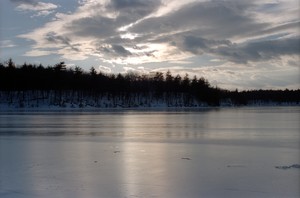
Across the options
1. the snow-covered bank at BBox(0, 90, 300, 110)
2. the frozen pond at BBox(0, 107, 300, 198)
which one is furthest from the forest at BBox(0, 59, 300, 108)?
the frozen pond at BBox(0, 107, 300, 198)

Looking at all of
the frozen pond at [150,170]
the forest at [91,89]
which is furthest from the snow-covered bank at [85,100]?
the frozen pond at [150,170]

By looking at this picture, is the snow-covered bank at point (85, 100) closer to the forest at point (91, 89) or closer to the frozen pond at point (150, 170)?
the forest at point (91, 89)

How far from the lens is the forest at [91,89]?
251 ft

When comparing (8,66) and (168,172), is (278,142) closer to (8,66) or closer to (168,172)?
(168,172)

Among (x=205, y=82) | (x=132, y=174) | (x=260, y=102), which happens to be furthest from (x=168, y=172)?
(x=260, y=102)

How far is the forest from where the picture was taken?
7656 centimetres

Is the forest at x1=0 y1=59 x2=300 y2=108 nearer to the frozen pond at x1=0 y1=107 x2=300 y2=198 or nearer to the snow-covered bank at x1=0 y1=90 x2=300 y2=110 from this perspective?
the snow-covered bank at x1=0 y1=90 x2=300 y2=110

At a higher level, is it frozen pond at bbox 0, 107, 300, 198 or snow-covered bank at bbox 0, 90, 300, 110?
snow-covered bank at bbox 0, 90, 300, 110

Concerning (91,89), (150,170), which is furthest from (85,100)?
(150,170)

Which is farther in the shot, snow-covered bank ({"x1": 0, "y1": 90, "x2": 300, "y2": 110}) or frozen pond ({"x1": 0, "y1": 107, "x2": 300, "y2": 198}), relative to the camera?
snow-covered bank ({"x1": 0, "y1": 90, "x2": 300, "y2": 110})

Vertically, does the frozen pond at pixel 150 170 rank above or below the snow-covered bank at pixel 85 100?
below

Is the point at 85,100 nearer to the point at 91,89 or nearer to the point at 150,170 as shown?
the point at 91,89

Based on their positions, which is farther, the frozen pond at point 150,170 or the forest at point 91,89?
the forest at point 91,89

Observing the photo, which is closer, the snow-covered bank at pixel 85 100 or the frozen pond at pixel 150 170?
the frozen pond at pixel 150 170
